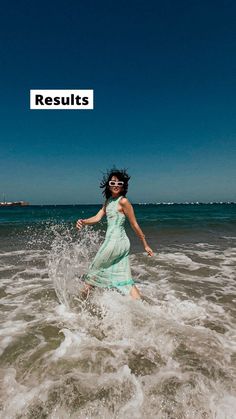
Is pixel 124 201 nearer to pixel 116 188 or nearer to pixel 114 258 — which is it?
pixel 116 188

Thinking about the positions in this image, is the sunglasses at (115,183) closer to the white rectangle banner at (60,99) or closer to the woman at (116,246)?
the woman at (116,246)

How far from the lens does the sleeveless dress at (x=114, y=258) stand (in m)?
5.54

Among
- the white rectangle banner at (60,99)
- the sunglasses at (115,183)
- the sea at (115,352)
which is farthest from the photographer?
the white rectangle banner at (60,99)

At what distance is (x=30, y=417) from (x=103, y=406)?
0.74m

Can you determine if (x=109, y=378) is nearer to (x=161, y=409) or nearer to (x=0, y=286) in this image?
(x=161, y=409)

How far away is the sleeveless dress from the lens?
5.54m

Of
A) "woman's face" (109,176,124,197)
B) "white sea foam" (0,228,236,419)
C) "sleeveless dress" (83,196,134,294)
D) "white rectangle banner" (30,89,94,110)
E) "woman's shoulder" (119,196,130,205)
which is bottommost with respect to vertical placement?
"white sea foam" (0,228,236,419)

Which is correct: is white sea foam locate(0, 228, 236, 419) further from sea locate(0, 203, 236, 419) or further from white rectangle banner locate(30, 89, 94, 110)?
white rectangle banner locate(30, 89, 94, 110)

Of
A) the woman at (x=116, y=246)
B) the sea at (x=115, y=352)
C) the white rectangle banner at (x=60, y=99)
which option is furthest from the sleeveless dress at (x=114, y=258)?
the white rectangle banner at (x=60, y=99)

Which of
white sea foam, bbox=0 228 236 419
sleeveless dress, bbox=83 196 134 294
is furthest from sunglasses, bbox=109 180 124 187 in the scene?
white sea foam, bbox=0 228 236 419

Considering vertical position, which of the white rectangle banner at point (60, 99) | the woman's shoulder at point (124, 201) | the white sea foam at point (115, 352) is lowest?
the white sea foam at point (115, 352)

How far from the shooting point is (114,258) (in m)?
5.56

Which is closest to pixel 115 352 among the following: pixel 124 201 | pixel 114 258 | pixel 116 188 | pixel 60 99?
pixel 114 258

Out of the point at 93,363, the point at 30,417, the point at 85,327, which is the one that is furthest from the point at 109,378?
the point at 85,327
